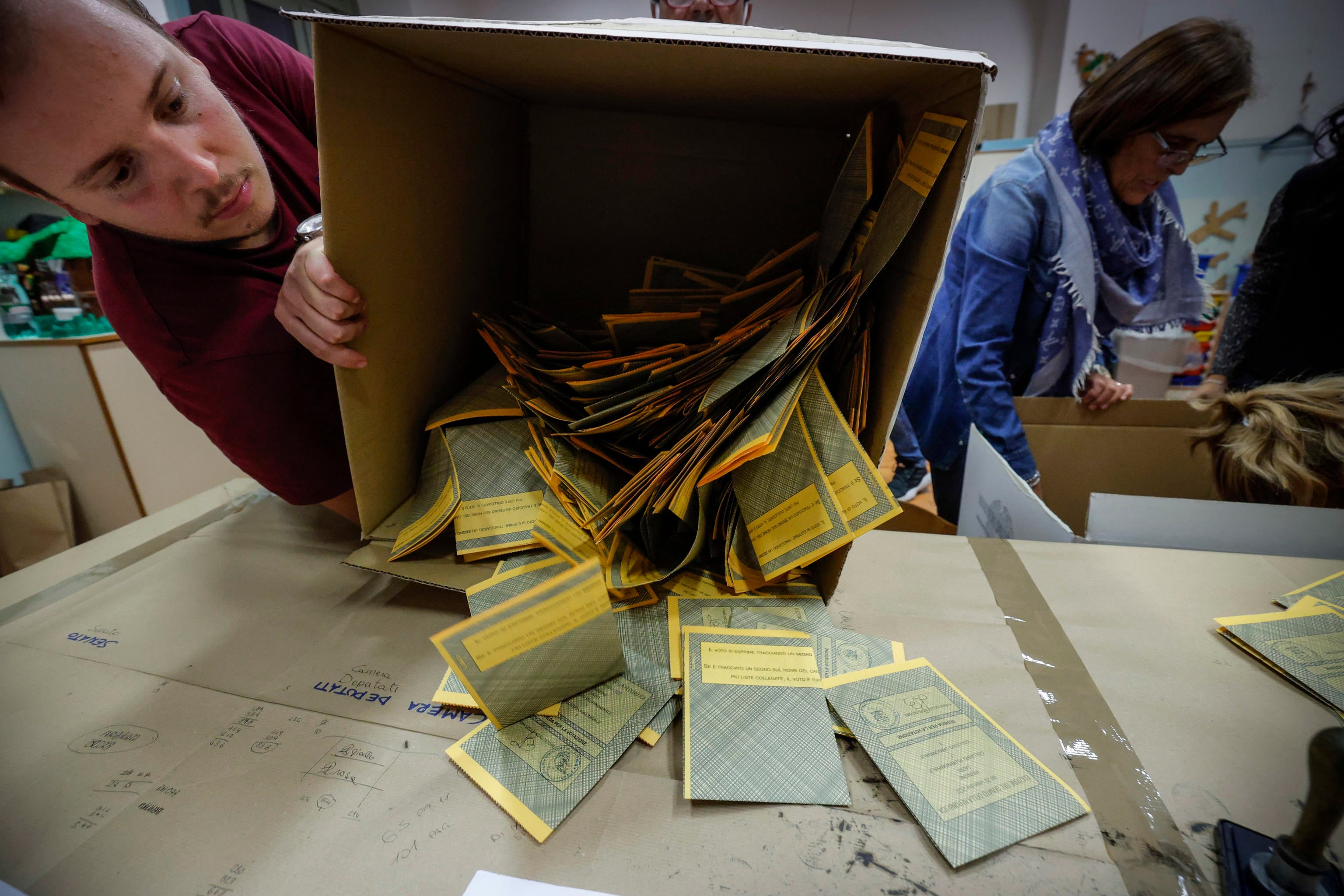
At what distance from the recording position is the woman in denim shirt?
93cm

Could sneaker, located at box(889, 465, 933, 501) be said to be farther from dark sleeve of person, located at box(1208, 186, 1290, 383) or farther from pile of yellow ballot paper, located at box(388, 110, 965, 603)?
pile of yellow ballot paper, located at box(388, 110, 965, 603)

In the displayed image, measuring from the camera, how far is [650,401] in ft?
1.95

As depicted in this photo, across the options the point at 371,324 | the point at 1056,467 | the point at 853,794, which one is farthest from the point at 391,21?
the point at 1056,467

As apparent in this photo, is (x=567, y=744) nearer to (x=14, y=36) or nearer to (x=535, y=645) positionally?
(x=535, y=645)

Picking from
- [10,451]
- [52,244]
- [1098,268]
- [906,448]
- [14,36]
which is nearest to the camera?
[14,36]

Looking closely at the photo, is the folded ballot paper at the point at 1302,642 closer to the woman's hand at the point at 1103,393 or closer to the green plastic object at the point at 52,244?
the woman's hand at the point at 1103,393

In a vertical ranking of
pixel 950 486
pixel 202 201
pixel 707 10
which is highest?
pixel 707 10

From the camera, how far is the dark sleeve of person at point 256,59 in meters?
0.63

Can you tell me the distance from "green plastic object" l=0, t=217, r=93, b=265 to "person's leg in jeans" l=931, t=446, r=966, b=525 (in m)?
2.47

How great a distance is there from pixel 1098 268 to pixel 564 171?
111 cm

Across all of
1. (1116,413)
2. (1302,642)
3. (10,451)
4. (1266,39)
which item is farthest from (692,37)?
(1266,39)

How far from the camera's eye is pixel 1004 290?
105 centimetres

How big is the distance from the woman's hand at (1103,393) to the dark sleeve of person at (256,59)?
49.6 inches

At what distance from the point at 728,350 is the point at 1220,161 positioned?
3920 millimetres
